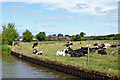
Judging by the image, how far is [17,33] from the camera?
58.0 meters

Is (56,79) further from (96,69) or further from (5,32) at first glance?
(5,32)

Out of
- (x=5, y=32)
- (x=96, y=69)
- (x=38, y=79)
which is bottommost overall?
(x=38, y=79)

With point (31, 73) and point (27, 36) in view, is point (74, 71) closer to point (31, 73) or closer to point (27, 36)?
point (31, 73)

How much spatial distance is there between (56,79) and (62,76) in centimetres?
91

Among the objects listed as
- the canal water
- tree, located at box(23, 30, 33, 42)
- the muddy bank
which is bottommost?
the canal water

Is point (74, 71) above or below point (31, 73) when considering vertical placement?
above

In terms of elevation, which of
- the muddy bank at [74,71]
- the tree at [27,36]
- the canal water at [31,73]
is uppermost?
the tree at [27,36]

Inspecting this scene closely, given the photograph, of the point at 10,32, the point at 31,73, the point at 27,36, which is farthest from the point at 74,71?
the point at 27,36

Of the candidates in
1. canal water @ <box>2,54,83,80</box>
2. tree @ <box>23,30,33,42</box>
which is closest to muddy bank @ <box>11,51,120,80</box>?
canal water @ <box>2,54,83,80</box>

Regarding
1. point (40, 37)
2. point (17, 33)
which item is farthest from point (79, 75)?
point (40, 37)

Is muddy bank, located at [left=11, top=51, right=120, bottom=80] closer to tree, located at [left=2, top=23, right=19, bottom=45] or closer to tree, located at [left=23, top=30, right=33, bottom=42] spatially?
tree, located at [left=2, top=23, right=19, bottom=45]

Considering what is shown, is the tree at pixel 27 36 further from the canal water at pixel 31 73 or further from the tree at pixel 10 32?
the canal water at pixel 31 73

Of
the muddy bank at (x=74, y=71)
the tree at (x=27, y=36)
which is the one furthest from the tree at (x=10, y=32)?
the muddy bank at (x=74, y=71)

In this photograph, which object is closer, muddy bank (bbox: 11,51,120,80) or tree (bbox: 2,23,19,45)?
muddy bank (bbox: 11,51,120,80)
